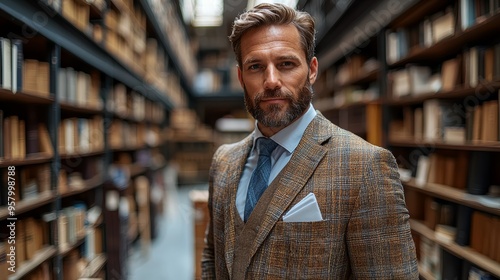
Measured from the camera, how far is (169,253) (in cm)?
418

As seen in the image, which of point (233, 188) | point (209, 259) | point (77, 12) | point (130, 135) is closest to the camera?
point (233, 188)

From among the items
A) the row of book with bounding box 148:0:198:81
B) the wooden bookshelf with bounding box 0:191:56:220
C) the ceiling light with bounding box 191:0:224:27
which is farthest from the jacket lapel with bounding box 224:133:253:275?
the ceiling light with bounding box 191:0:224:27

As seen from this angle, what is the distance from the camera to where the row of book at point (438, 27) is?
2.08 meters

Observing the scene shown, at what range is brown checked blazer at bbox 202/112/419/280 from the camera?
2.87 ft

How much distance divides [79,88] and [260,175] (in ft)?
7.55

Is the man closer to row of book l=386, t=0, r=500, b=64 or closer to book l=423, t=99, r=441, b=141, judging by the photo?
row of book l=386, t=0, r=500, b=64

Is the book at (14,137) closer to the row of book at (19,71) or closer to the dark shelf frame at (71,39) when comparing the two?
the row of book at (19,71)

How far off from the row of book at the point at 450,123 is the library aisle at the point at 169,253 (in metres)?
2.03

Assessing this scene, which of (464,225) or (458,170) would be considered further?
(458,170)

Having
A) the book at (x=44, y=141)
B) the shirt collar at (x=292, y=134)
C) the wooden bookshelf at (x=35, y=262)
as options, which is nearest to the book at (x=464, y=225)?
the shirt collar at (x=292, y=134)

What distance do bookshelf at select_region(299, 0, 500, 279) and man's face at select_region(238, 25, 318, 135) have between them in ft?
4.80

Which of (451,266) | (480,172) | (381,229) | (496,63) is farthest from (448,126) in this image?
(381,229)

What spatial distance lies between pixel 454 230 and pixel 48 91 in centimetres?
286

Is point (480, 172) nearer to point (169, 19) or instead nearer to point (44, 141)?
point (44, 141)
